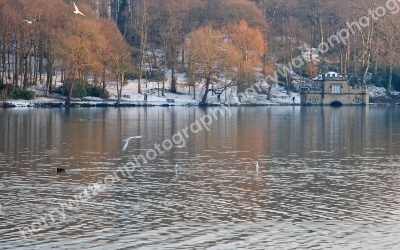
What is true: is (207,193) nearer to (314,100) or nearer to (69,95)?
(69,95)

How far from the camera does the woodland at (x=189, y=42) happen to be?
85000 mm

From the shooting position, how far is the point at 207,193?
26.2 metres

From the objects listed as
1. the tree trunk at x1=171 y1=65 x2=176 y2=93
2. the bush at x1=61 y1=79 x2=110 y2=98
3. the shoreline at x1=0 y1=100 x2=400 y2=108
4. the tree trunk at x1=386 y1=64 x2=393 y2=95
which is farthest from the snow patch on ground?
the bush at x1=61 y1=79 x2=110 y2=98

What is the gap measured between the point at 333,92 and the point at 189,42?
86.1 ft

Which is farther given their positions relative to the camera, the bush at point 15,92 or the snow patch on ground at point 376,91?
the snow patch on ground at point 376,91

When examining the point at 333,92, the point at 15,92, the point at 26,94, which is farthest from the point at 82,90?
the point at 333,92

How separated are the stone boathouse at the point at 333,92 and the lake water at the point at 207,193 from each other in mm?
62716

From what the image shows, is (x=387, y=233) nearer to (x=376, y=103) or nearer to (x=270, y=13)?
(x=376, y=103)

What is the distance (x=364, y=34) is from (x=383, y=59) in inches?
206

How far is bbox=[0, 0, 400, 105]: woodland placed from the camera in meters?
85.0

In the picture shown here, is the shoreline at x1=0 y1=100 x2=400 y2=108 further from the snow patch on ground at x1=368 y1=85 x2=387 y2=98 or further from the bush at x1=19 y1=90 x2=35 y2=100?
the snow patch on ground at x1=368 y1=85 x2=387 y2=98

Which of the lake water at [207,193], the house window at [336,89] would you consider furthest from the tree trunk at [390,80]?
the lake water at [207,193]

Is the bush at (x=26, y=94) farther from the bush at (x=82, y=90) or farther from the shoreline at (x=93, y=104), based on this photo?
the bush at (x=82, y=90)

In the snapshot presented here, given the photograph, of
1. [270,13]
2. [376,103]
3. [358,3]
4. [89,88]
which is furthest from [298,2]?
[89,88]
